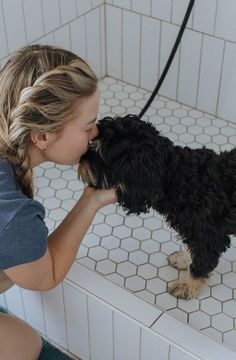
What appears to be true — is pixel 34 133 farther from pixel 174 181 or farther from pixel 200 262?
pixel 200 262

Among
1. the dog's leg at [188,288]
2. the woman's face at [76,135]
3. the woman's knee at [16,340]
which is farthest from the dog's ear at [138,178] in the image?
the woman's knee at [16,340]

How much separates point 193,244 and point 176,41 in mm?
1034

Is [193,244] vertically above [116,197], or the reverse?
[116,197]

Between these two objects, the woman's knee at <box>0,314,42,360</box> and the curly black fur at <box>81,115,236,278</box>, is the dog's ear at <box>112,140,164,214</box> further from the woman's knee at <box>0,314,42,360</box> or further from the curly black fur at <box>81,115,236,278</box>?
the woman's knee at <box>0,314,42,360</box>

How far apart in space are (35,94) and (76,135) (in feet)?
0.53

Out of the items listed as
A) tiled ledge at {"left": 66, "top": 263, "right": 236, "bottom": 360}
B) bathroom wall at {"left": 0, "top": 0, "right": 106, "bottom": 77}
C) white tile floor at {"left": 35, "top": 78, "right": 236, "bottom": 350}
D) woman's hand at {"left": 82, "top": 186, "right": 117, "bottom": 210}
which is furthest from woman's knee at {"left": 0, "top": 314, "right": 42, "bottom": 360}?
bathroom wall at {"left": 0, "top": 0, "right": 106, "bottom": 77}

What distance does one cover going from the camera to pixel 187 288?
5.62 ft

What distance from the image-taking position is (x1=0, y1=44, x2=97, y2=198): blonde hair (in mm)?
1214

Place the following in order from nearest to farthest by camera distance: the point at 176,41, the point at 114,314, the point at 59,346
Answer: the point at 114,314
the point at 59,346
the point at 176,41

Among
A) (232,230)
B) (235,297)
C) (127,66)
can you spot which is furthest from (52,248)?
(127,66)

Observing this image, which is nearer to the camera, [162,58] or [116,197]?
[116,197]

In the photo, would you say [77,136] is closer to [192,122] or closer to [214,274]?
[214,274]

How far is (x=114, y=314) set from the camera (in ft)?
5.31

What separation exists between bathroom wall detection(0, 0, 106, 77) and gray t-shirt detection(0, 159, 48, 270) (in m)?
1.02
